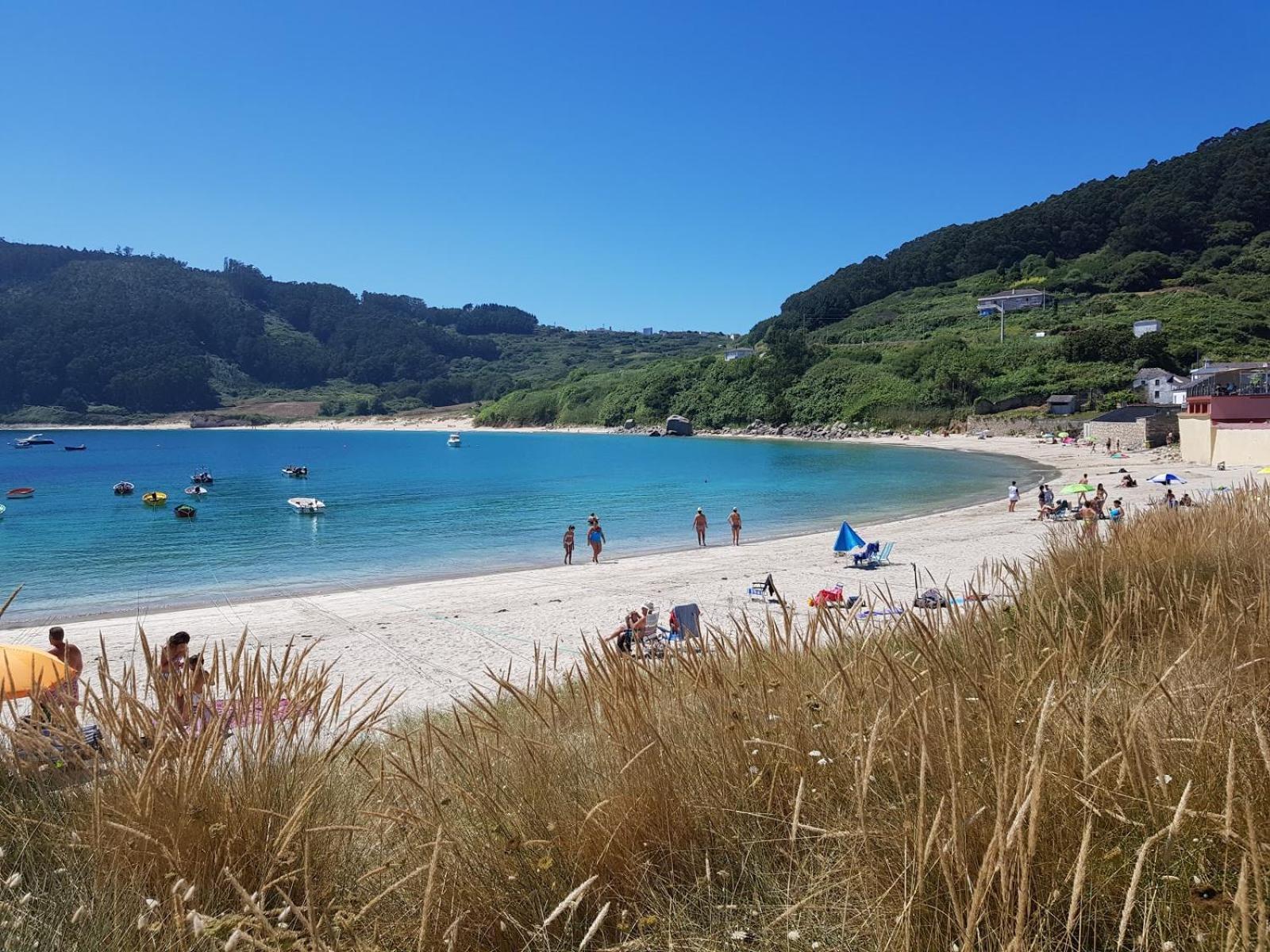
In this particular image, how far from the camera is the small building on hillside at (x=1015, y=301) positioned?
329ft

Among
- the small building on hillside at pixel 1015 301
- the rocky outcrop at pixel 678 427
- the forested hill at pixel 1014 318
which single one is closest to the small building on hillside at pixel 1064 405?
the forested hill at pixel 1014 318

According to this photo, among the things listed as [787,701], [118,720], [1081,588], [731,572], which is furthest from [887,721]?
[731,572]

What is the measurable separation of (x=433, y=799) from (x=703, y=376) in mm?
119951

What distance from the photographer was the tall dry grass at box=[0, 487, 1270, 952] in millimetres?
1632

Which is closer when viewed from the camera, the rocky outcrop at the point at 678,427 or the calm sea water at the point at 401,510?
the calm sea water at the point at 401,510

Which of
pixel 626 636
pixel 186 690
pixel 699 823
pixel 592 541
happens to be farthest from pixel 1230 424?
pixel 186 690

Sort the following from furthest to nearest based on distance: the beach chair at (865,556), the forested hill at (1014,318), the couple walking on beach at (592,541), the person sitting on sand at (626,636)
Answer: the forested hill at (1014,318), the couple walking on beach at (592,541), the beach chair at (865,556), the person sitting on sand at (626,636)

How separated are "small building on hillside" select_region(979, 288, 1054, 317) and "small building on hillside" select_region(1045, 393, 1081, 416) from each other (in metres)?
35.4

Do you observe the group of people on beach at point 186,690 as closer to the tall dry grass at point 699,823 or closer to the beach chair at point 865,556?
the tall dry grass at point 699,823

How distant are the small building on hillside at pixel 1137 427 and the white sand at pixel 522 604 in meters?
28.0

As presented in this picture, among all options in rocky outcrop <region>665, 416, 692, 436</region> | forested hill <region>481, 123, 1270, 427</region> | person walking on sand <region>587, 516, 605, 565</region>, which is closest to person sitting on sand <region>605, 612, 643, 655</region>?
person walking on sand <region>587, 516, 605, 565</region>

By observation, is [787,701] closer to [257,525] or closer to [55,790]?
[55,790]

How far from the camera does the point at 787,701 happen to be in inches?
103

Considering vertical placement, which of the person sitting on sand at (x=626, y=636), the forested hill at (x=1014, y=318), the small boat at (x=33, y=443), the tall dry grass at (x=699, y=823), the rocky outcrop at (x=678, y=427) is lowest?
the person sitting on sand at (x=626, y=636)
